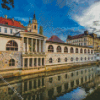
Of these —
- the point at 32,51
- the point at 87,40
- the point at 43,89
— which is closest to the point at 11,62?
the point at 32,51

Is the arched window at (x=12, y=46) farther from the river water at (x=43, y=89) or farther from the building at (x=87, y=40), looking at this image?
the building at (x=87, y=40)

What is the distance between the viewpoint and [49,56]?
1172 inches

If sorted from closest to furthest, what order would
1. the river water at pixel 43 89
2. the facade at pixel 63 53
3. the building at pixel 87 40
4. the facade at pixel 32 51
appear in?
the river water at pixel 43 89, the facade at pixel 32 51, the facade at pixel 63 53, the building at pixel 87 40

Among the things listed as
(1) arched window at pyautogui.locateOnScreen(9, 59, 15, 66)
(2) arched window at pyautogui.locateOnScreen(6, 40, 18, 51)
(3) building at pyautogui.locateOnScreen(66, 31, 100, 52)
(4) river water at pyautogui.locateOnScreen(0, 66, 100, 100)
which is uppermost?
(3) building at pyautogui.locateOnScreen(66, 31, 100, 52)

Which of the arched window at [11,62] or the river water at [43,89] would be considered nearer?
the river water at [43,89]

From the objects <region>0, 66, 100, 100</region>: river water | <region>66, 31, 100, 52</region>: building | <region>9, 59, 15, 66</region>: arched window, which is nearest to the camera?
<region>0, 66, 100, 100</region>: river water

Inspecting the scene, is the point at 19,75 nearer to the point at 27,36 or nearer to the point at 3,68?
the point at 3,68

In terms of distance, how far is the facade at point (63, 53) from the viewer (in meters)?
30.1

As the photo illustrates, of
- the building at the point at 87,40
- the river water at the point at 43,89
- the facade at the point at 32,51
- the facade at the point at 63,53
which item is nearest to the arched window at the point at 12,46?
the facade at the point at 32,51

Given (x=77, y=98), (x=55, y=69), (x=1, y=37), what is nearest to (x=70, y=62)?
(x=55, y=69)

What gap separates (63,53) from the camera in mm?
34562

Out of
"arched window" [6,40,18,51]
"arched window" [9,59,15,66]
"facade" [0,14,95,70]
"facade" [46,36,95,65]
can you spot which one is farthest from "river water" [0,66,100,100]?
"facade" [46,36,95,65]

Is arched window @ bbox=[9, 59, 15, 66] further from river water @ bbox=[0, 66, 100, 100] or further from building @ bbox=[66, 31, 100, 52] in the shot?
building @ bbox=[66, 31, 100, 52]

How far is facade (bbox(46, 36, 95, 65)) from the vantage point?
3008 centimetres
